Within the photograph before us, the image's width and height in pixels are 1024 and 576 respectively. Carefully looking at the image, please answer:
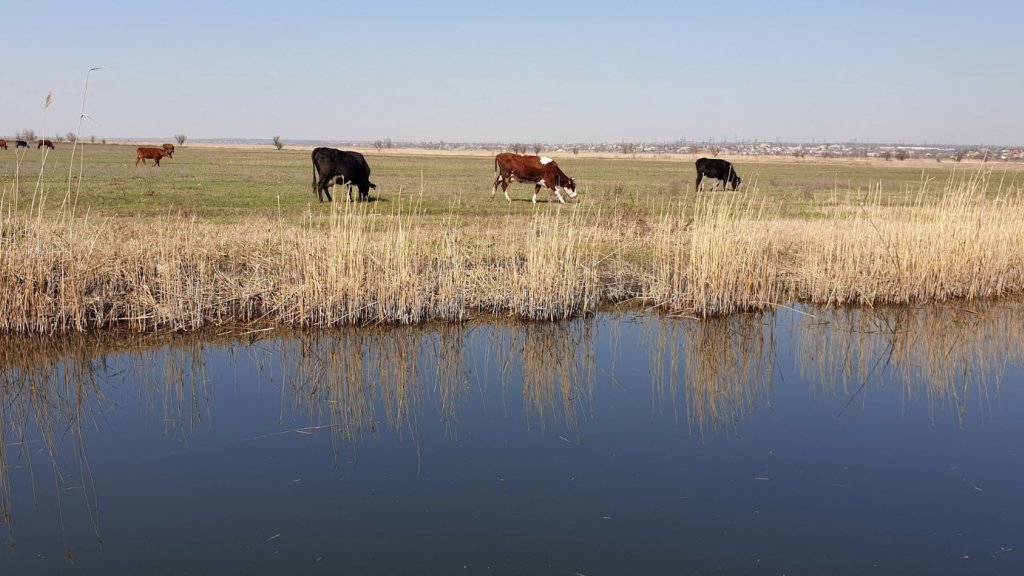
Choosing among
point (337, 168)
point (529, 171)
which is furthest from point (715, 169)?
point (337, 168)

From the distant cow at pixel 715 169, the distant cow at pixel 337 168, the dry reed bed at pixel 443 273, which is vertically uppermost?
the distant cow at pixel 715 169

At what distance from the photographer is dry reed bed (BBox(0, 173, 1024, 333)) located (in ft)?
27.7

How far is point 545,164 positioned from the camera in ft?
68.8

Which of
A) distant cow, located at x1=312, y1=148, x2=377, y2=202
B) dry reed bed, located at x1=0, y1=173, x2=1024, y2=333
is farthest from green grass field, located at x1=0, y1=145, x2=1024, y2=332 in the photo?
distant cow, located at x1=312, y1=148, x2=377, y2=202

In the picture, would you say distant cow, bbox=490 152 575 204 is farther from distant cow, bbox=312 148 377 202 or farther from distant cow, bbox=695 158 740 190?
distant cow, bbox=695 158 740 190

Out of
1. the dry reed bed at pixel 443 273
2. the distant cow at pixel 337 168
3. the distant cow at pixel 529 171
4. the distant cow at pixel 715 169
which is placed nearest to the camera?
the dry reed bed at pixel 443 273

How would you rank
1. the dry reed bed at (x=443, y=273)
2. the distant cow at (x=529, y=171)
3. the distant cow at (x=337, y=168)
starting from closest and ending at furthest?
the dry reed bed at (x=443, y=273), the distant cow at (x=337, y=168), the distant cow at (x=529, y=171)

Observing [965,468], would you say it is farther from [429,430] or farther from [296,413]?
[296,413]

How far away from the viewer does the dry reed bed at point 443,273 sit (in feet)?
27.7

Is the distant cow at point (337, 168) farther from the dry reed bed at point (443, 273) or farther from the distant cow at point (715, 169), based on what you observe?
the distant cow at point (715, 169)

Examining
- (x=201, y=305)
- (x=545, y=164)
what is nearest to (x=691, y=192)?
(x=545, y=164)

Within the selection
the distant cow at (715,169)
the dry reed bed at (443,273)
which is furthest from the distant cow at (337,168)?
the distant cow at (715,169)

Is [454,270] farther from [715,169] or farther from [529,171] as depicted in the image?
[715,169]

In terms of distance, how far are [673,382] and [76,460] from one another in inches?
193
